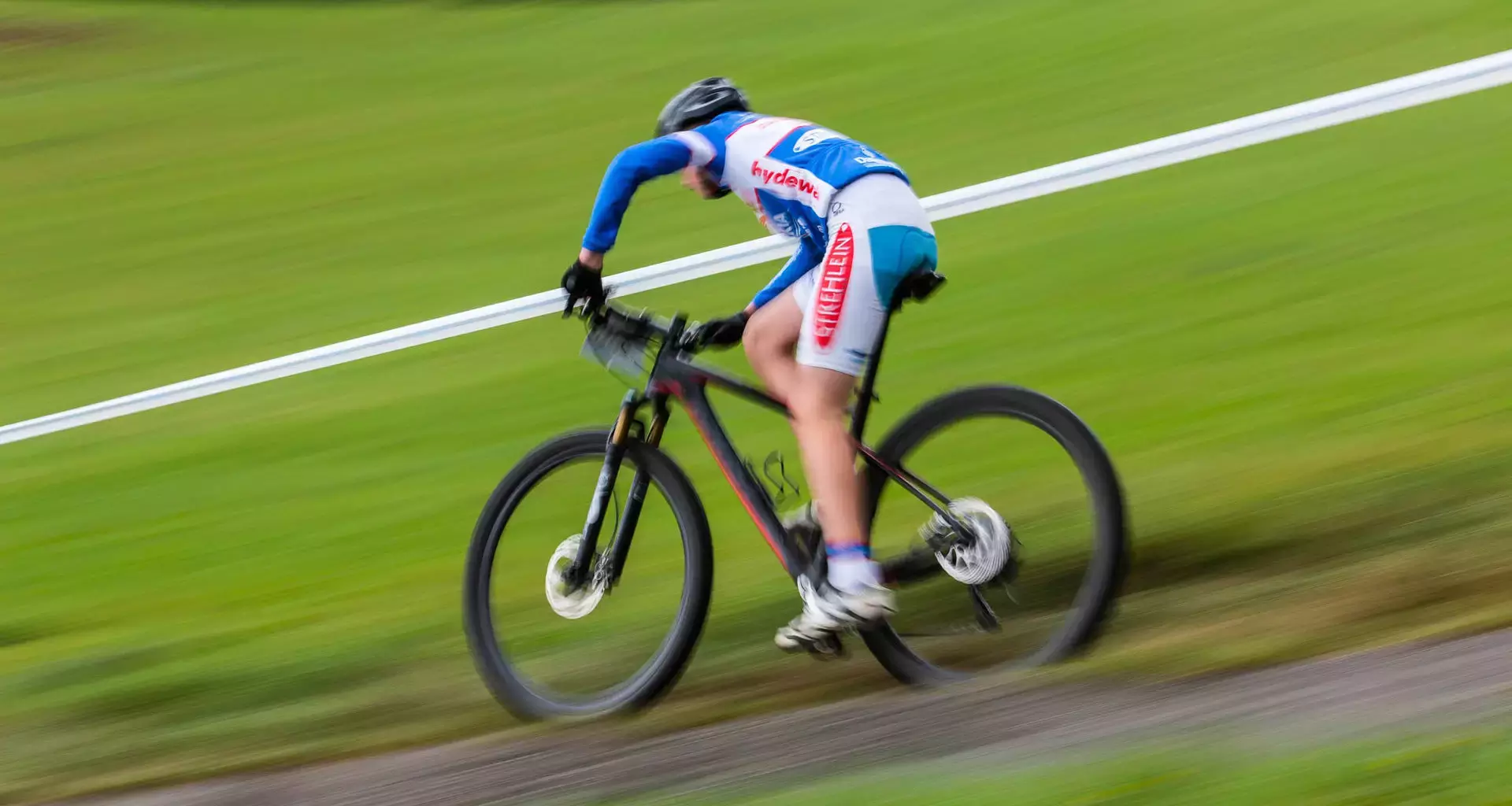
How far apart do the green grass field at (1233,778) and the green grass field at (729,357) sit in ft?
3.10

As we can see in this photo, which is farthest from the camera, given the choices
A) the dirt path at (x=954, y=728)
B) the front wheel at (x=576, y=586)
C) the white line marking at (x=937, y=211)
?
the white line marking at (x=937, y=211)

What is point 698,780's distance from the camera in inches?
155

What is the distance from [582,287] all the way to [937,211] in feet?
17.7

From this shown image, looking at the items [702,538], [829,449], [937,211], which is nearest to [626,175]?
[829,449]

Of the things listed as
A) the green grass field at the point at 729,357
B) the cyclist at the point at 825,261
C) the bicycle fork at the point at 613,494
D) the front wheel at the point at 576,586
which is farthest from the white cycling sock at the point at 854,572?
the bicycle fork at the point at 613,494

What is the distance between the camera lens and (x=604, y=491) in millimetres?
4633

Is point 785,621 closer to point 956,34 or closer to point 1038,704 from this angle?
point 1038,704

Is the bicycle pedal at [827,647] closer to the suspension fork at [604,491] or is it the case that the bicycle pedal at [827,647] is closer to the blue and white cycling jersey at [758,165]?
the suspension fork at [604,491]

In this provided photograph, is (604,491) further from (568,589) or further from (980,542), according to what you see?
(980,542)

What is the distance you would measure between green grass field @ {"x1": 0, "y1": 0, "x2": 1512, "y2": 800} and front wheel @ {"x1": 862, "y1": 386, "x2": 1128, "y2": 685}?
0.79 ft

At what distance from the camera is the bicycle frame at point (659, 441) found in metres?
4.49

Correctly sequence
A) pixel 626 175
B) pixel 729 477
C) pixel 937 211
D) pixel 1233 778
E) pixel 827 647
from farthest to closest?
pixel 937 211 → pixel 729 477 → pixel 827 647 → pixel 626 175 → pixel 1233 778

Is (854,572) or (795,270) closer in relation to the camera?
(854,572)

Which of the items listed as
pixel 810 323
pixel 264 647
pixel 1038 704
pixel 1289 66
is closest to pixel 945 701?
pixel 1038 704
